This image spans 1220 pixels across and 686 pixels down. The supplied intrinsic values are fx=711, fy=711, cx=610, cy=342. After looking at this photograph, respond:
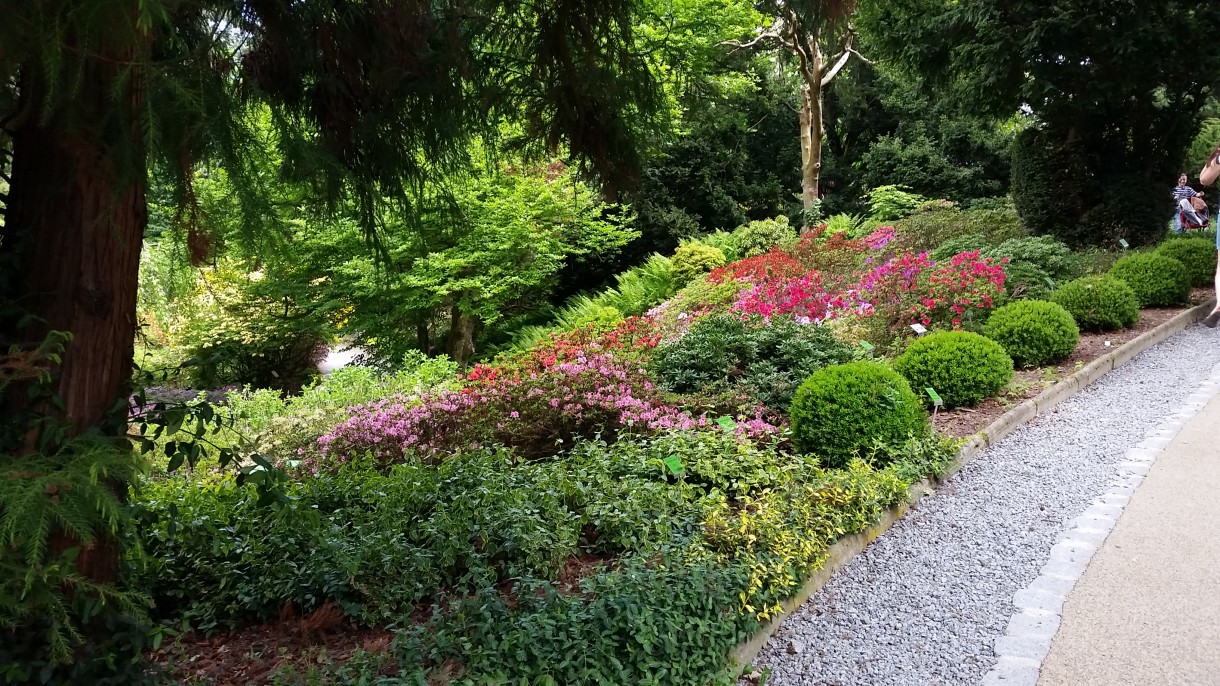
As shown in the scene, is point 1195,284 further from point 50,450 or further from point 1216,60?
point 50,450

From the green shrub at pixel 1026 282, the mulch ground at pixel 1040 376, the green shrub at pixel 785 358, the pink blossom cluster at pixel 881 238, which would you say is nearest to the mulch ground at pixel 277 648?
the green shrub at pixel 785 358

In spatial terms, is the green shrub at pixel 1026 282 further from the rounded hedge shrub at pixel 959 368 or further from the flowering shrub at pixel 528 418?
the flowering shrub at pixel 528 418

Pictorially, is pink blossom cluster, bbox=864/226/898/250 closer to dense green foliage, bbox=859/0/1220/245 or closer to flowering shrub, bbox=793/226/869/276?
flowering shrub, bbox=793/226/869/276

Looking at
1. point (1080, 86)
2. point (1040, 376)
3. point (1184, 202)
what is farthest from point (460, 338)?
point (1184, 202)

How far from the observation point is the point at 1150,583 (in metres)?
3.01

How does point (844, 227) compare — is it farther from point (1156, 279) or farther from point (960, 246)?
point (1156, 279)

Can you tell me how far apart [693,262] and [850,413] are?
826 centimetres

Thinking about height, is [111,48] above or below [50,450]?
above

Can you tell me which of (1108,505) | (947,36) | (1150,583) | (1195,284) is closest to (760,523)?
(1150,583)

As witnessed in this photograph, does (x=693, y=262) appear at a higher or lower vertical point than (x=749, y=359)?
→ higher

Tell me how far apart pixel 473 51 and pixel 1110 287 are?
687 cm

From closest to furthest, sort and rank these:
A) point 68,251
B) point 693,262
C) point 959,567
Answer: point 68,251
point 959,567
point 693,262

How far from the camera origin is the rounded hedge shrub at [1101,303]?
7.00m

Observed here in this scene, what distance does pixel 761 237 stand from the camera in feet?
43.5
